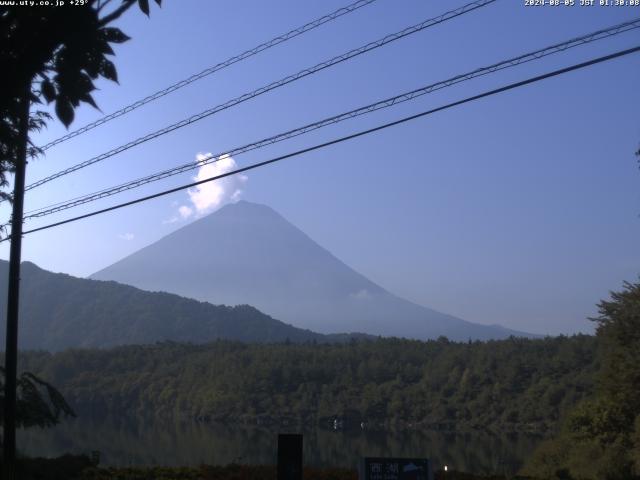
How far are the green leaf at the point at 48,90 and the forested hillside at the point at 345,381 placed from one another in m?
53.6

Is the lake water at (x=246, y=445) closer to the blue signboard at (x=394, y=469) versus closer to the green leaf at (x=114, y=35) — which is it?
the blue signboard at (x=394, y=469)

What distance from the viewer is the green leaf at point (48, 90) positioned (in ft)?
19.8

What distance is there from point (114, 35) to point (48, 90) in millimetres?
630

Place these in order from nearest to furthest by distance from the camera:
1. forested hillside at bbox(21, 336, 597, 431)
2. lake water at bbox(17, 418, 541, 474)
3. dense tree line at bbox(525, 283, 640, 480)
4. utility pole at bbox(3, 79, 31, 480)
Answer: utility pole at bbox(3, 79, 31, 480) → dense tree line at bbox(525, 283, 640, 480) → lake water at bbox(17, 418, 541, 474) → forested hillside at bbox(21, 336, 597, 431)

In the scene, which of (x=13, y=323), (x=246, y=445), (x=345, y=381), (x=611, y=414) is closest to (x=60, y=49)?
(x=13, y=323)

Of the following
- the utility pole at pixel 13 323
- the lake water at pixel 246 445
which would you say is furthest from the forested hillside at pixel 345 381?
the utility pole at pixel 13 323

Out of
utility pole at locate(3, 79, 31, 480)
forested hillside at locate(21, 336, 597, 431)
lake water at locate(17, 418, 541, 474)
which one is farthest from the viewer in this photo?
forested hillside at locate(21, 336, 597, 431)

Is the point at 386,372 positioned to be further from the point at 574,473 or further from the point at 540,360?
the point at 574,473

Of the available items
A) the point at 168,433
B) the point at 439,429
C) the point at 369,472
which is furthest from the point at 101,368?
the point at 369,472

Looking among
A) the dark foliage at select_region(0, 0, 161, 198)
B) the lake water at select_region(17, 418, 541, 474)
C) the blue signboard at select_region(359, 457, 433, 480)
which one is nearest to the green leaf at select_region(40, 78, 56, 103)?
the dark foliage at select_region(0, 0, 161, 198)

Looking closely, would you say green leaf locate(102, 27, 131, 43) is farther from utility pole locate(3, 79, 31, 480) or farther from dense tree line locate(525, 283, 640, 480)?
dense tree line locate(525, 283, 640, 480)

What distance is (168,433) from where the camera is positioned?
62938 millimetres

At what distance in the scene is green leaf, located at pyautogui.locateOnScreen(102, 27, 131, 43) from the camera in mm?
6062

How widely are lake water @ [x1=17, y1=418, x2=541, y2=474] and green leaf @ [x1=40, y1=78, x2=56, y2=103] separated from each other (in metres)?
27.6
